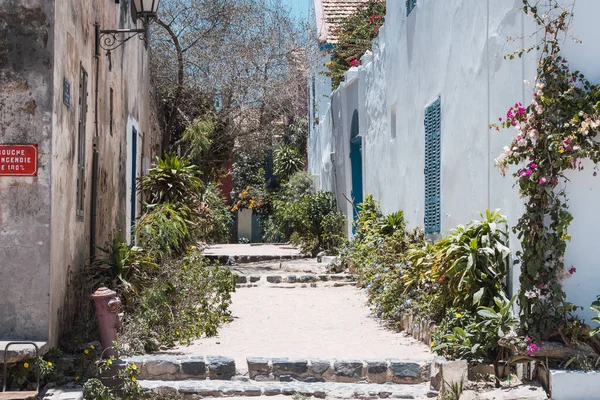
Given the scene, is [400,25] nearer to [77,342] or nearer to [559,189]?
[559,189]

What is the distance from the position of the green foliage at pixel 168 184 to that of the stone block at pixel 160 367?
578 centimetres

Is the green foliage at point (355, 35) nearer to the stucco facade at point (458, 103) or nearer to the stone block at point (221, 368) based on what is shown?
the stucco facade at point (458, 103)

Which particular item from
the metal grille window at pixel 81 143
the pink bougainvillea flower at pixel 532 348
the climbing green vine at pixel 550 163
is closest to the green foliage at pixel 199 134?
the metal grille window at pixel 81 143

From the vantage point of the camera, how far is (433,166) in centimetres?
1073

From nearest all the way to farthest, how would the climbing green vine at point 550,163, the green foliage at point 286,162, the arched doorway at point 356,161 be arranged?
the climbing green vine at point 550,163 → the arched doorway at point 356,161 → the green foliage at point 286,162

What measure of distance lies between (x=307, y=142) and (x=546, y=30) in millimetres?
21715

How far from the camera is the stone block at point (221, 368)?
7738 millimetres

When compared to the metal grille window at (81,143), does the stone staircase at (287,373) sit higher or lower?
lower

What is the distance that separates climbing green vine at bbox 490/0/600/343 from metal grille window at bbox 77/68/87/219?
422cm

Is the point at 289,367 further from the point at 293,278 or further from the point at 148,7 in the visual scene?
the point at 293,278

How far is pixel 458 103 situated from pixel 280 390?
3989mm

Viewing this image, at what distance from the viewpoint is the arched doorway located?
17500mm

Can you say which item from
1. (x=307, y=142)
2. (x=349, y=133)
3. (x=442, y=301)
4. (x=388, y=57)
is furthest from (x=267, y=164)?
(x=442, y=301)

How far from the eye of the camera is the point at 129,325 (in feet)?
27.1
